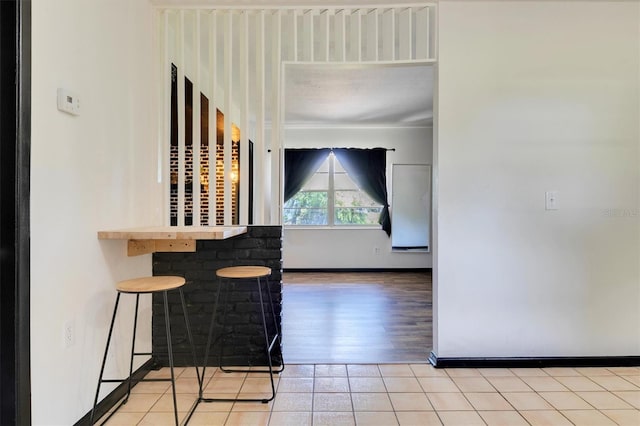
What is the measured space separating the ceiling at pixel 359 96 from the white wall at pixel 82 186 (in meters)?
1.17

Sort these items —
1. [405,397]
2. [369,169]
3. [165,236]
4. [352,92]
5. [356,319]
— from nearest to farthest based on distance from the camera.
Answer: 1. [165,236]
2. [405,397]
3. [356,319]
4. [352,92]
5. [369,169]

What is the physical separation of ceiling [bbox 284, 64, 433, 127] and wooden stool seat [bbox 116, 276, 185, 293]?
69.9 inches

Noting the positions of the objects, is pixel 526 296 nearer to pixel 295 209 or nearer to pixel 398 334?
pixel 398 334

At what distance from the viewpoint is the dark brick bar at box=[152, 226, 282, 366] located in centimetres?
242

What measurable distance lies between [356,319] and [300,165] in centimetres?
311

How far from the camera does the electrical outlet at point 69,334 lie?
1.57 metres

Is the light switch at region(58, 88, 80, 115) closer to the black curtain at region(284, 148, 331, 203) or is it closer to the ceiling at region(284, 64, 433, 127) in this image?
the ceiling at region(284, 64, 433, 127)

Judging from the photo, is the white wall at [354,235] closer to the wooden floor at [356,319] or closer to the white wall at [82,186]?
the wooden floor at [356,319]

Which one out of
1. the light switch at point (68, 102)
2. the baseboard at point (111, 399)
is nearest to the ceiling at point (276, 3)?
the light switch at point (68, 102)

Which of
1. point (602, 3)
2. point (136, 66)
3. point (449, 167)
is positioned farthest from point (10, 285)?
point (602, 3)

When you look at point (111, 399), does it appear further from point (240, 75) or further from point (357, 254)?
point (357, 254)

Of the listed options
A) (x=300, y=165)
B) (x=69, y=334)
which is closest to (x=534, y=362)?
(x=69, y=334)

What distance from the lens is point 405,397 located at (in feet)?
6.59

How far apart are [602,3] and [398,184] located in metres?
3.71
